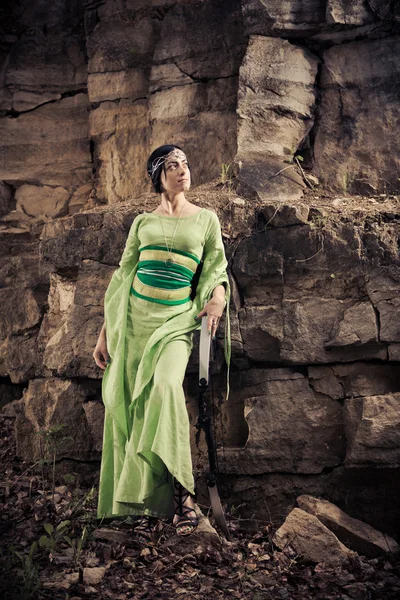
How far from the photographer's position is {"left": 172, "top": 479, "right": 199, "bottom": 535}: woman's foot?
4.01 meters

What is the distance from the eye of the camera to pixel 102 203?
6309 mm

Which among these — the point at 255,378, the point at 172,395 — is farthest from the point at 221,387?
the point at 172,395

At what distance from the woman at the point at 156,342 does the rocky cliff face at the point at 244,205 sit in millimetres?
565

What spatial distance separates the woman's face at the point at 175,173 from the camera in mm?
4320

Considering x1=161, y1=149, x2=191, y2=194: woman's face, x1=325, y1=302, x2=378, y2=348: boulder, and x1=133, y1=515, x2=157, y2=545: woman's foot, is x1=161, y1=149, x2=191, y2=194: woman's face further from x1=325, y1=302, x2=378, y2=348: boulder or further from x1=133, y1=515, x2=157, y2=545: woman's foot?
x1=133, y1=515, x2=157, y2=545: woman's foot

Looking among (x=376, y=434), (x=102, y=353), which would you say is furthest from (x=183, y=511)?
(x=376, y=434)

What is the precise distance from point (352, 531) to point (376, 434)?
1.98 feet

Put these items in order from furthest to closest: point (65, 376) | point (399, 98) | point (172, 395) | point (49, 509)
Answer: point (399, 98), point (65, 376), point (49, 509), point (172, 395)

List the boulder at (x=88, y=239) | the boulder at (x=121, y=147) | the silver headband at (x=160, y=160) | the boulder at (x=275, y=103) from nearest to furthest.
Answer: the silver headband at (x=160, y=160) → the boulder at (x=88, y=239) → the boulder at (x=275, y=103) → the boulder at (x=121, y=147)

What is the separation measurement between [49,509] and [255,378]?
159cm

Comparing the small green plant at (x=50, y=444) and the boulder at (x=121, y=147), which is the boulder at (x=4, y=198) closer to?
the boulder at (x=121, y=147)

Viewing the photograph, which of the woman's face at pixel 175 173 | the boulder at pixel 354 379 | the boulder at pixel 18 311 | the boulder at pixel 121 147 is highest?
the boulder at pixel 121 147

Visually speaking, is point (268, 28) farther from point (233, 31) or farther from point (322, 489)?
point (322, 489)

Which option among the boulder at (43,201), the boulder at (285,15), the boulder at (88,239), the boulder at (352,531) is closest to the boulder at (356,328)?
the boulder at (352,531)
